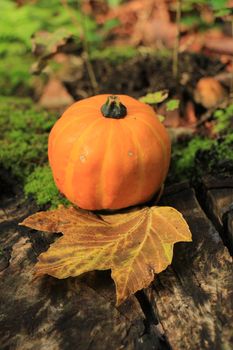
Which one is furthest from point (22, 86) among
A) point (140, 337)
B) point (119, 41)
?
point (140, 337)

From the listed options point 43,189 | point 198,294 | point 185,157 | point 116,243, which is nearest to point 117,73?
point 185,157

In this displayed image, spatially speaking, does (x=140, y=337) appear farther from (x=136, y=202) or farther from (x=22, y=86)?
(x=22, y=86)

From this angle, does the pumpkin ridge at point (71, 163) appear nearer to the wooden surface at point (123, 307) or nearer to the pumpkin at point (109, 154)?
the pumpkin at point (109, 154)

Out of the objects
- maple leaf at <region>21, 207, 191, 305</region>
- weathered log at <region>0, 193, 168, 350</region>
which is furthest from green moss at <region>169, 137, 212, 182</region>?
weathered log at <region>0, 193, 168, 350</region>

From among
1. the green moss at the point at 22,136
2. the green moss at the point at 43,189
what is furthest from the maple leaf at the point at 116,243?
the green moss at the point at 22,136

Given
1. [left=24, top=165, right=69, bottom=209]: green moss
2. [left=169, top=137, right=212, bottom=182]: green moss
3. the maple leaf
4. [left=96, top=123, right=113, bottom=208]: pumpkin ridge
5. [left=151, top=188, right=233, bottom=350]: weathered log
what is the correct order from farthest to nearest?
1. [left=169, top=137, right=212, bottom=182]: green moss
2. [left=24, top=165, right=69, bottom=209]: green moss
3. [left=96, top=123, right=113, bottom=208]: pumpkin ridge
4. the maple leaf
5. [left=151, top=188, right=233, bottom=350]: weathered log

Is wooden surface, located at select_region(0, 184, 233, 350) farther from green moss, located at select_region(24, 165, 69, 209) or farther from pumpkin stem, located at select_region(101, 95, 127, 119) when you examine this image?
pumpkin stem, located at select_region(101, 95, 127, 119)
